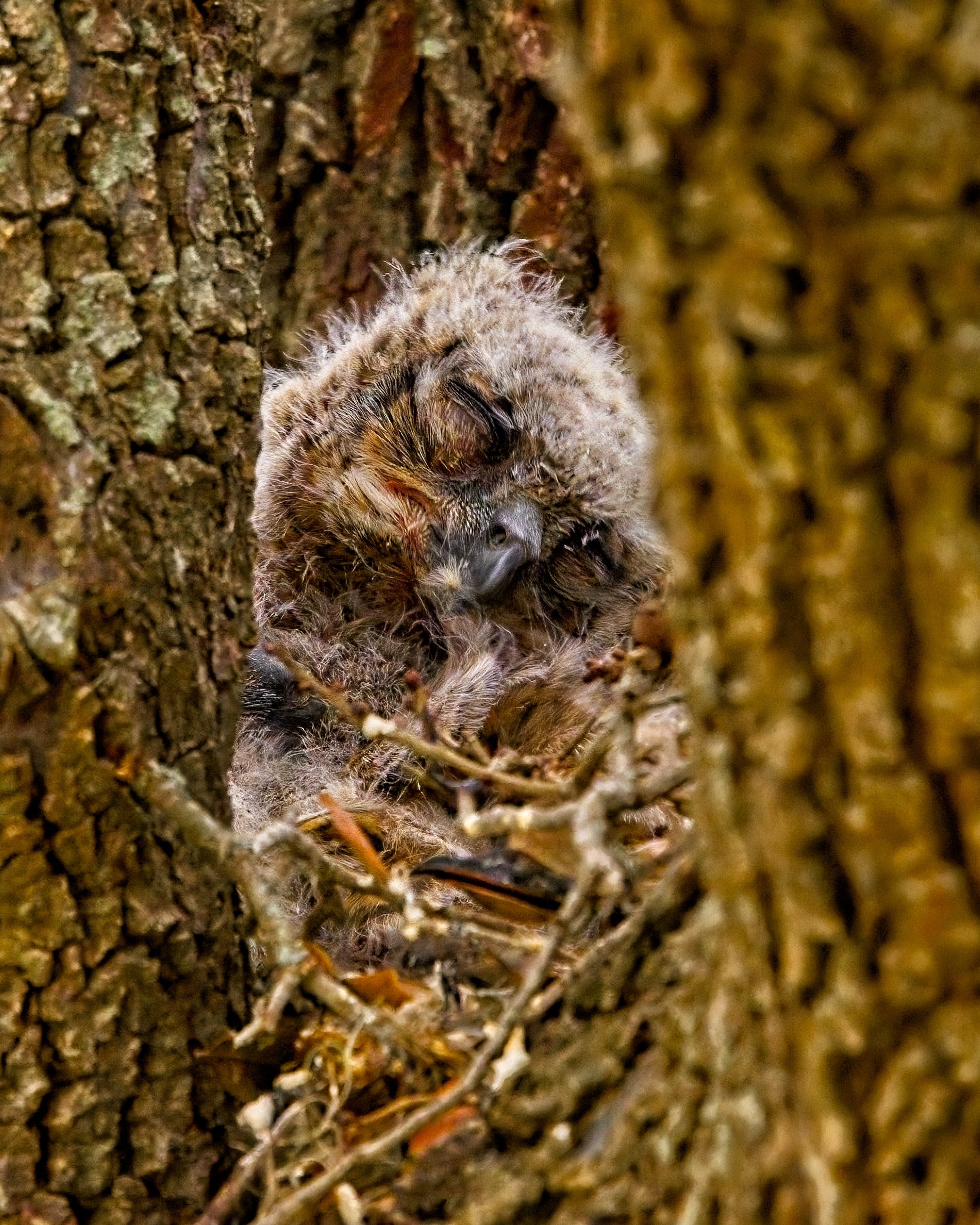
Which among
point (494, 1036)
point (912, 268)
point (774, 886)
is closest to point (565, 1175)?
point (494, 1036)

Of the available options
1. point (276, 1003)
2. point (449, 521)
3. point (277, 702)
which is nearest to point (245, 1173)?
point (276, 1003)

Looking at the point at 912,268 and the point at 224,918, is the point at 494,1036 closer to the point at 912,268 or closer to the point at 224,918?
the point at 224,918

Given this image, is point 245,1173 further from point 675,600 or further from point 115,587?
point 675,600

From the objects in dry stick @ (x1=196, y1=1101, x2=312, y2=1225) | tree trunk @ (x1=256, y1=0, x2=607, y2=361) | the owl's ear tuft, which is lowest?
dry stick @ (x1=196, y1=1101, x2=312, y2=1225)

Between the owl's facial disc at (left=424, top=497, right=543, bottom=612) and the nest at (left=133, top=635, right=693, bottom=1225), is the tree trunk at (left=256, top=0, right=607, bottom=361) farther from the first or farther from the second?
the nest at (left=133, top=635, right=693, bottom=1225)

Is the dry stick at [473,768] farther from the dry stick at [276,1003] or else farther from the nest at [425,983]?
the dry stick at [276,1003]

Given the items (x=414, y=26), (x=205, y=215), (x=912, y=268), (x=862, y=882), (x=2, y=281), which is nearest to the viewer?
(x=912, y=268)

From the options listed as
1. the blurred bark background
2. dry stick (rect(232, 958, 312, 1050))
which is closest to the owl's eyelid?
the blurred bark background

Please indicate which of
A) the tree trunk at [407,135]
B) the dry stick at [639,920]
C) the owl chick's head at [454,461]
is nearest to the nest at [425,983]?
the dry stick at [639,920]
